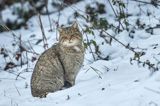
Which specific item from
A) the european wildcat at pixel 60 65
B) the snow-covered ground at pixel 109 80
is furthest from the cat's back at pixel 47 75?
the snow-covered ground at pixel 109 80

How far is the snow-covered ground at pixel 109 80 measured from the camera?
19.3 ft

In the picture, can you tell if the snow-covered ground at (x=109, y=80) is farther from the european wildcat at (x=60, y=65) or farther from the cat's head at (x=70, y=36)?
the cat's head at (x=70, y=36)

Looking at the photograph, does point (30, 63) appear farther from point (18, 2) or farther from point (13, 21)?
point (18, 2)

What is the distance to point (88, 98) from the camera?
6242 mm

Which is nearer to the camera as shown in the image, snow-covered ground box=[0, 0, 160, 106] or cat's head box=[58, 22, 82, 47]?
snow-covered ground box=[0, 0, 160, 106]

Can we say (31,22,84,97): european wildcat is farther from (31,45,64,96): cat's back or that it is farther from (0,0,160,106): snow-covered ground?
(0,0,160,106): snow-covered ground

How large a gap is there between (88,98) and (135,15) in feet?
12.9

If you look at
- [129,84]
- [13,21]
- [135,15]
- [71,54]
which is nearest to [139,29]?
[135,15]

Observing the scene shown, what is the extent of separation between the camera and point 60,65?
23.9ft

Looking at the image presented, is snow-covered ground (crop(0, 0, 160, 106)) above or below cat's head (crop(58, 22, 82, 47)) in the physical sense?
below

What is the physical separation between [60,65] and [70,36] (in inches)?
18.8

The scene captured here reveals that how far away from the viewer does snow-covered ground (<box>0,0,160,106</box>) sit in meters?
5.89

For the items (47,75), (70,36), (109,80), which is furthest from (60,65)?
(109,80)

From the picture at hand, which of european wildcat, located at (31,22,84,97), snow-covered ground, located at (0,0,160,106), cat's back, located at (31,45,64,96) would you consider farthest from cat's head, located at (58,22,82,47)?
snow-covered ground, located at (0,0,160,106)
